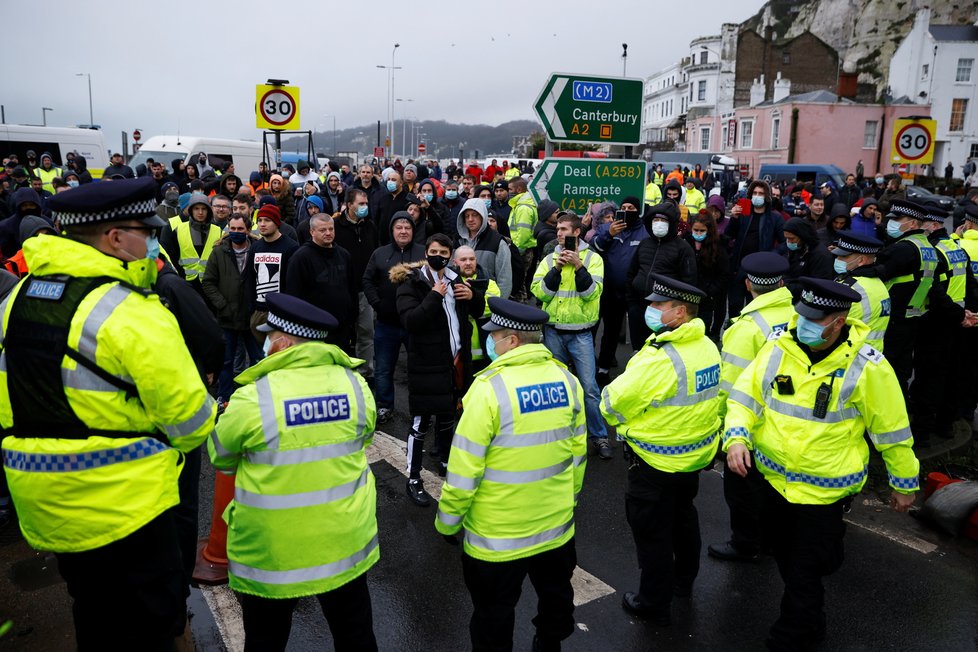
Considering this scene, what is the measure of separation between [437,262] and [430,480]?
1839 millimetres

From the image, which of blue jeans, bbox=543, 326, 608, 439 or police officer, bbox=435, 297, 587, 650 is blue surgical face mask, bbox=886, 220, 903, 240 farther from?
police officer, bbox=435, 297, 587, 650

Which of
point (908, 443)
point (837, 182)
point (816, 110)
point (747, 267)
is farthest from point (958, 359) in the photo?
point (816, 110)

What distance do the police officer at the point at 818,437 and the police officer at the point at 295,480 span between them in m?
2.07

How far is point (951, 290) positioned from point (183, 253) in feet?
25.6

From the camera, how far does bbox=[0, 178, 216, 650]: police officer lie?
2627 mm

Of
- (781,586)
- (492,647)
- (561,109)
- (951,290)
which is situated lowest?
(781,586)

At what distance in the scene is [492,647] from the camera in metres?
3.36

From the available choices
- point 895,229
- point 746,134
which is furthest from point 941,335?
point 746,134

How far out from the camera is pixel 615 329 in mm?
8555

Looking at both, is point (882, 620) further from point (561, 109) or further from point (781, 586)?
point (561, 109)

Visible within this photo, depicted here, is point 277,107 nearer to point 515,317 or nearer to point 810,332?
point 515,317

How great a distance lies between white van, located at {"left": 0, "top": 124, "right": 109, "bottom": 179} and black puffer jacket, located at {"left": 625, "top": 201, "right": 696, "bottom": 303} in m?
16.9

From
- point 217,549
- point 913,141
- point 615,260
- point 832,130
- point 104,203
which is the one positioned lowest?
point 217,549

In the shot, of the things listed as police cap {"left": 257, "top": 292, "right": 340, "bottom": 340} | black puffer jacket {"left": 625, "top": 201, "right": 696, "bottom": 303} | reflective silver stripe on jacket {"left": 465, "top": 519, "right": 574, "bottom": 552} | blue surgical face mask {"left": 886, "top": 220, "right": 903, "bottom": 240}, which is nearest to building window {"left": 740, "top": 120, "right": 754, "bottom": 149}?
black puffer jacket {"left": 625, "top": 201, "right": 696, "bottom": 303}
